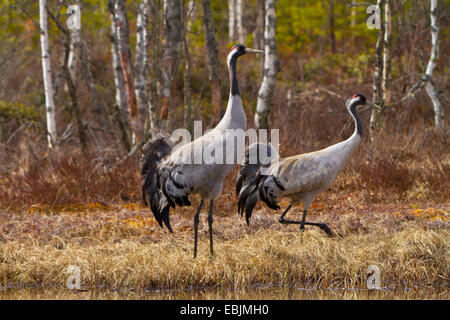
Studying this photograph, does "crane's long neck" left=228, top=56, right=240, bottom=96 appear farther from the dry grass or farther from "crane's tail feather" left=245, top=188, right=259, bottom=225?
the dry grass

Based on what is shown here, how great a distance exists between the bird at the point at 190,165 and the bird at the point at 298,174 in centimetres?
65

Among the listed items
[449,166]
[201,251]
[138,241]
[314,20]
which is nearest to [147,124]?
[138,241]

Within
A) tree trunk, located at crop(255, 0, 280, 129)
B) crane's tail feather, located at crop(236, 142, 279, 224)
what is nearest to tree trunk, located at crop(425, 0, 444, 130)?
tree trunk, located at crop(255, 0, 280, 129)

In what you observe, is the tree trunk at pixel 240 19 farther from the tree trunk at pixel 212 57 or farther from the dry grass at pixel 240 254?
the dry grass at pixel 240 254

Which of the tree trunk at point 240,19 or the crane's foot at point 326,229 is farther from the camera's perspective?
the tree trunk at point 240,19

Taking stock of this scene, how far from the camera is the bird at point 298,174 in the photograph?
21.5ft

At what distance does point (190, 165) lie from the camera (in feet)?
20.0

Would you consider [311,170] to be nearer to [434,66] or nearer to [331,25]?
[434,66]

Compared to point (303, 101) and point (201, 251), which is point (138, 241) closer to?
point (201, 251)

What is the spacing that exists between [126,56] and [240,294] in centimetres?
569

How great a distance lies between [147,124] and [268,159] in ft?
11.1

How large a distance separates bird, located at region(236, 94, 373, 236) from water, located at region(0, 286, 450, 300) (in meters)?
1.16

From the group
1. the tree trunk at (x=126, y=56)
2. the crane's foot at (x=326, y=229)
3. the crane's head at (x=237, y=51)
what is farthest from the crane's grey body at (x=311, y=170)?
the tree trunk at (x=126, y=56)

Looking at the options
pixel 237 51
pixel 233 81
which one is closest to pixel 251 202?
pixel 233 81
